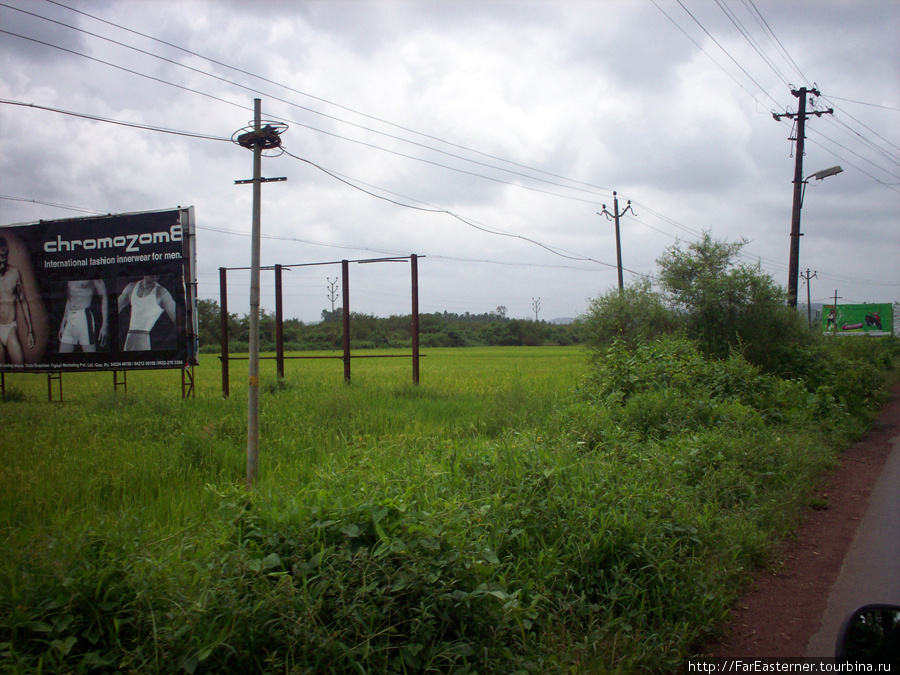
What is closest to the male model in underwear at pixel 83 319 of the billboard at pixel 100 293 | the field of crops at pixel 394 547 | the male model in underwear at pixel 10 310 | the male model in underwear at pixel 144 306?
the billboard at pixel 100 293

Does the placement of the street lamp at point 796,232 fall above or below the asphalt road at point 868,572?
above

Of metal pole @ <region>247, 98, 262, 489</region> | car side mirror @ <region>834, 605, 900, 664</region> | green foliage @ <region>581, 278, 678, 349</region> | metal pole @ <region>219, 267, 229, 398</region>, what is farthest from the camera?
green foliage @ <region>581, 278, 678, 349</region>

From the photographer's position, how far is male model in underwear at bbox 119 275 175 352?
1141 cm

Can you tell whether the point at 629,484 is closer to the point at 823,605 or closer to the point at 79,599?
the point at 823,605

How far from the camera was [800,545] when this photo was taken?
15.3 feet

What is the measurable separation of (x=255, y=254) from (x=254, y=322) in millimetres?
678

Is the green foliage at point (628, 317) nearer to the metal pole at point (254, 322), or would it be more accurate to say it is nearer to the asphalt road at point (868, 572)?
the asphalt road at point (868, 572)

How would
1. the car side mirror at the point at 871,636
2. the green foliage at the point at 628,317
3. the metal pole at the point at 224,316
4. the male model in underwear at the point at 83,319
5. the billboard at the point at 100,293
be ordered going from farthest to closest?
the green foliage at the point at 628,317
the metal pole at the point at 224,316
the male model in underwear at the point at 83,319
the billboard at the point at 100,293
the car side mirror at the point at 871,636

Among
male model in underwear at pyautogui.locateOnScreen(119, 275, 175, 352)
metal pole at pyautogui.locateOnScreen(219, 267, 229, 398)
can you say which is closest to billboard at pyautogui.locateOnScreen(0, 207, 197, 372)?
male model in underwear at pyautogui.locateOnScreen(119, 275, 175, 352)

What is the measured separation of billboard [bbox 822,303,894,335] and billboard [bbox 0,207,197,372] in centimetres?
4783

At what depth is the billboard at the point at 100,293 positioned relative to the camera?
11266 millimetres

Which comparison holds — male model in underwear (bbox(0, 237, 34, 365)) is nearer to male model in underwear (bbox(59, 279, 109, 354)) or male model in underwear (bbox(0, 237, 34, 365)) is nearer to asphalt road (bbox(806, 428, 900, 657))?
male model in underwear (bbox(59, 279, 109, 354))

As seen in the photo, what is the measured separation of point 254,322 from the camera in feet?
15.9

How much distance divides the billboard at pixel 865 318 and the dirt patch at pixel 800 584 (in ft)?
148
